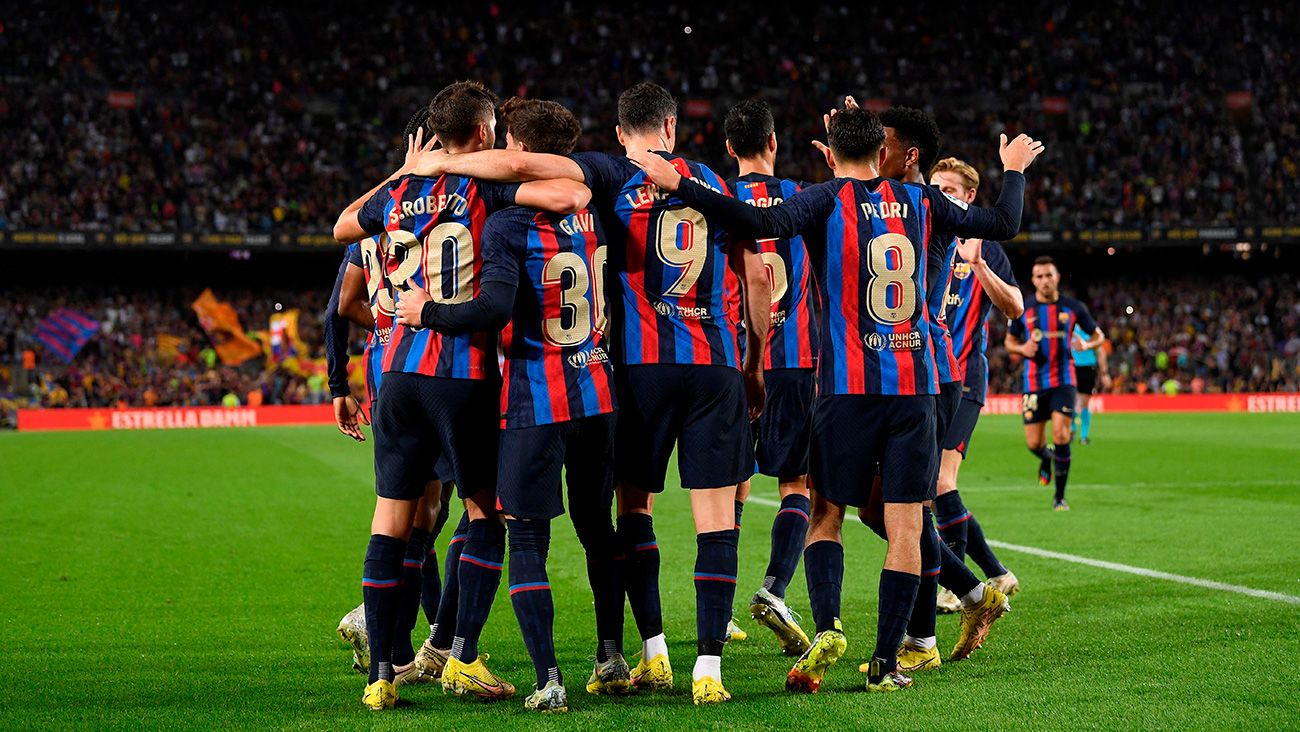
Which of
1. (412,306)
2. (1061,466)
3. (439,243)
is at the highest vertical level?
(439,243)

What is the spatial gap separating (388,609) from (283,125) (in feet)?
130

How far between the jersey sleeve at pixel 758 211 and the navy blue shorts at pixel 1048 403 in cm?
836

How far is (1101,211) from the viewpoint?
42406mm

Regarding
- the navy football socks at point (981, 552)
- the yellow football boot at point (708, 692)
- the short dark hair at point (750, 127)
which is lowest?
the yellow football boot at point (708, 692)

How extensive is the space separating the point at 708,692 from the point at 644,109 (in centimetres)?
242

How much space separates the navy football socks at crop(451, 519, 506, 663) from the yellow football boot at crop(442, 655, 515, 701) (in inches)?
1.3

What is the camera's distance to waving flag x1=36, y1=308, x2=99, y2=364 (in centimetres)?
3703

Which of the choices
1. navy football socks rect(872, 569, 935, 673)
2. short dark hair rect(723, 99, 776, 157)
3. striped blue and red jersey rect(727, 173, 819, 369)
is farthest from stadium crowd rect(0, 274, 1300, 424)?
navy football socks rect(872, 569, 935, 673)

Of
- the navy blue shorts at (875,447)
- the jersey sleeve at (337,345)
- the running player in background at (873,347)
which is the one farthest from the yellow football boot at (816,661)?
the jersey sleeve at (337,345)

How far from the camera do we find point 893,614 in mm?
5199

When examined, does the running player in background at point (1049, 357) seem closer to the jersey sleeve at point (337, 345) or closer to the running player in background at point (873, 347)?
the running player in background at point (873, 347)

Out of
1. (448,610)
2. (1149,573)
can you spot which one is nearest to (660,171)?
(448,610)

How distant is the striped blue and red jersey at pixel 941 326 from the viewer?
5531 millimetres

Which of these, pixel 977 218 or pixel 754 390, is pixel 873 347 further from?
pixel 977 218
